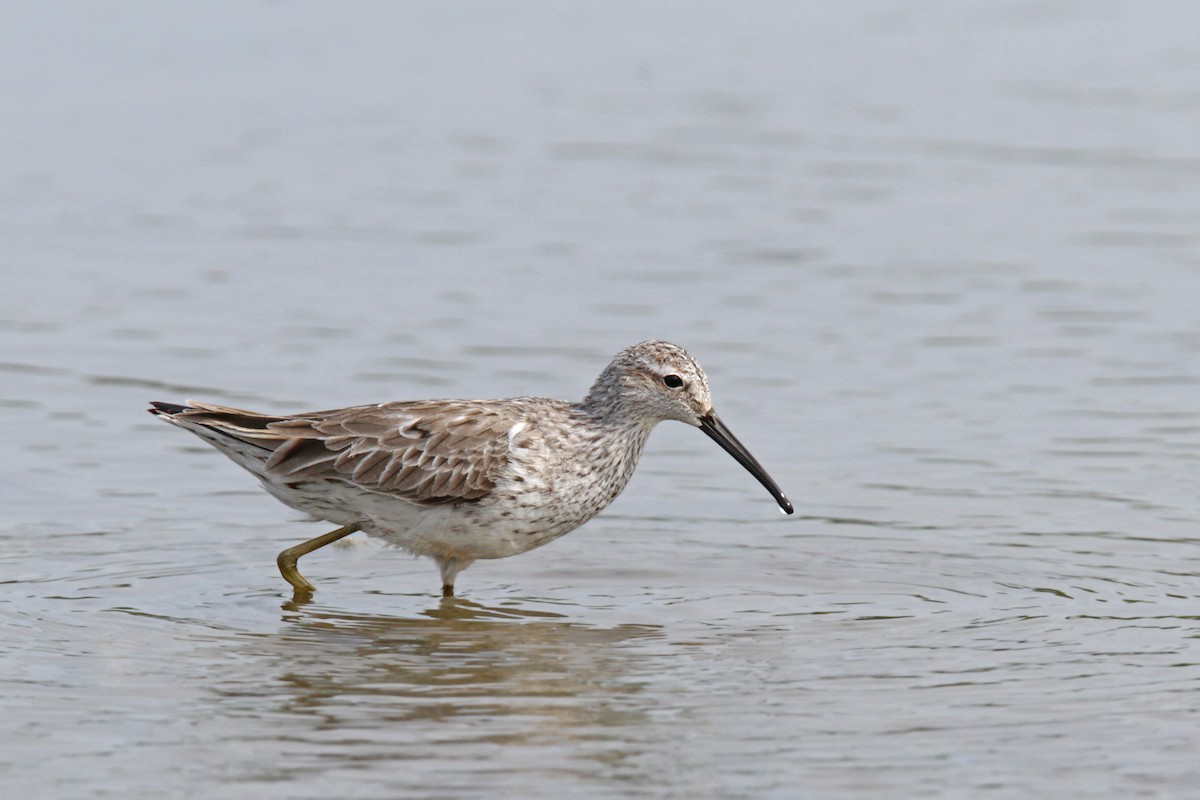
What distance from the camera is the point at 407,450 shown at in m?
11.0

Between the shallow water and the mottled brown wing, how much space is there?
670 mm

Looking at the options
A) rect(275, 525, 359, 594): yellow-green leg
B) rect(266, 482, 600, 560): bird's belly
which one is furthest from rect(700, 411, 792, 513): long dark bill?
rect(275, 525, 359, 594): yellow-green leg

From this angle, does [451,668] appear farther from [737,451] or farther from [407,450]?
[737,451]

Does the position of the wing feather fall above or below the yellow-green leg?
above

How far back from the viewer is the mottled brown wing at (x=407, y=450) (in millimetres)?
10758

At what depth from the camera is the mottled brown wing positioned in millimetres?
10758

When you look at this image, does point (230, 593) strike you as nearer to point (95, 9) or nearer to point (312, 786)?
point (312, 786)

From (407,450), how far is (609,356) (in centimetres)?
422

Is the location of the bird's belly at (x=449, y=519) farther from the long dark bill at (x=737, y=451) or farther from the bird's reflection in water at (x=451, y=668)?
the long dark bill at (x=737, y=451)

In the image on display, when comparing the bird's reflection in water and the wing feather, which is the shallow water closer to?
the bird's reflection in water

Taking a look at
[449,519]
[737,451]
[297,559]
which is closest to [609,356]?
[737,451]

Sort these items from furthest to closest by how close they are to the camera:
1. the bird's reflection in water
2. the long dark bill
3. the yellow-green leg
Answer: the long dark bill < the yellow-green leg < the bird's reflection in water

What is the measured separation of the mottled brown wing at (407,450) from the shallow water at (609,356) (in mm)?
670

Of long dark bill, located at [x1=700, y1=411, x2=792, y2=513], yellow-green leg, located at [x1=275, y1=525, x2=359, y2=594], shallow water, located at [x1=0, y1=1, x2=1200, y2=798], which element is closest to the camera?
shallow water, located at [x1=0, y1=1, x2=1200, y2=798]
